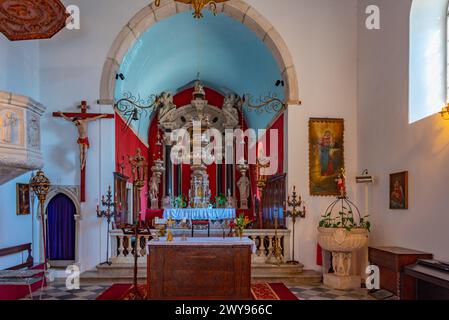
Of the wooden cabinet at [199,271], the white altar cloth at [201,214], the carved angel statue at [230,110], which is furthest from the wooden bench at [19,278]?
the carved angel statue at [230,110]

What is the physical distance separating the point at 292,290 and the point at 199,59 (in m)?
9.11

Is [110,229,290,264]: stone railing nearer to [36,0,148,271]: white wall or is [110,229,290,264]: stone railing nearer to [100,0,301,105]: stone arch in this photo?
[36,0,148,271]: white wall

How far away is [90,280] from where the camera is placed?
26.6ft

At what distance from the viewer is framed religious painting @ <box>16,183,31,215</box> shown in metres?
8.22

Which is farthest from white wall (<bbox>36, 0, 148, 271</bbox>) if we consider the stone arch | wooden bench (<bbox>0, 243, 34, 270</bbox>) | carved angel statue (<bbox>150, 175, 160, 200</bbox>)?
carved angel statue (<bbox>150, 175, 160, 200</bbox>)

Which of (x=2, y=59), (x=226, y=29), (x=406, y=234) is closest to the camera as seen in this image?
(x=406, y=234)

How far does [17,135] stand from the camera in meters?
5.63

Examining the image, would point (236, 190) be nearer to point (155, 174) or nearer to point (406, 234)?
point (155, 174)

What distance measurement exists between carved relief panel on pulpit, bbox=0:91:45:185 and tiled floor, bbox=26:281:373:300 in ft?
7.11

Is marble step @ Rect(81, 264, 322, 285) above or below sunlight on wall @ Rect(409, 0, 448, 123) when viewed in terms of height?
below

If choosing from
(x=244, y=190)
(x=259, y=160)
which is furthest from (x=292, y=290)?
(x=244, y=190)
